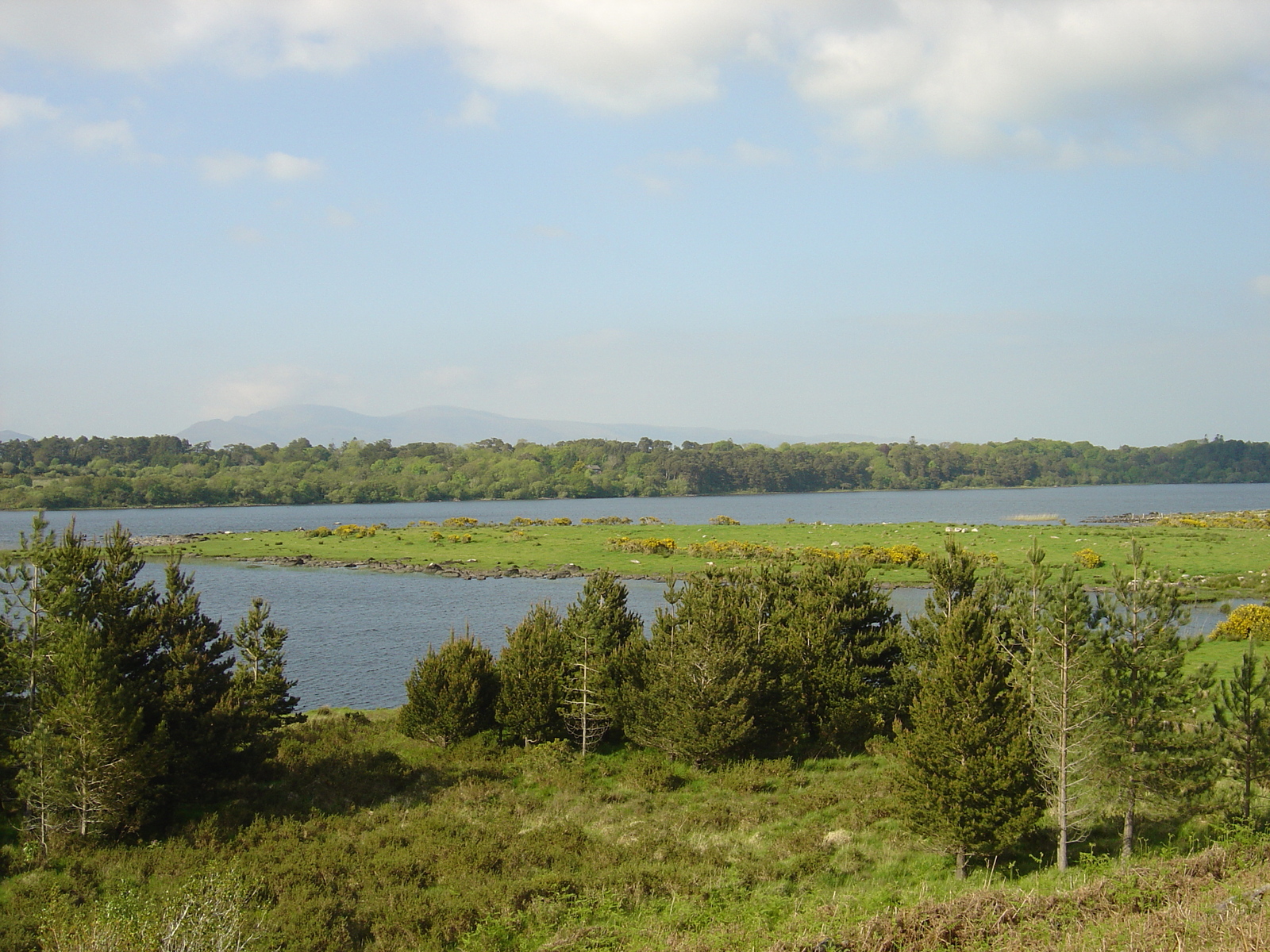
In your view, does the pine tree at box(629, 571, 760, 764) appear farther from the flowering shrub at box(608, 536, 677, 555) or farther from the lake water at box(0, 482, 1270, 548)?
the lake water at box(0, 482, 1270, 548)

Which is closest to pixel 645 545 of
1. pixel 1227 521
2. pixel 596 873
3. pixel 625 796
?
pixel 625 796

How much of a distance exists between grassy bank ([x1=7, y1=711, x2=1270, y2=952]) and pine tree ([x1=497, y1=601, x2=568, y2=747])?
209 cm

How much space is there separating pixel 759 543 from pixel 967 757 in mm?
63978

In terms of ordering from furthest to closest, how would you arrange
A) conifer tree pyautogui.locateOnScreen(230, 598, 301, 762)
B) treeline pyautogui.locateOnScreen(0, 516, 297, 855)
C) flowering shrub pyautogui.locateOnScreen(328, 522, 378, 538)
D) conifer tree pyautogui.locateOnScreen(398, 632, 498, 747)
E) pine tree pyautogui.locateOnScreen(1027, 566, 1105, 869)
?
flowering shrub pyautogui.locateOnScreen(328, 522, 378, 538) < conifer tree pyautogui.locateOnScreen(398, 632, 498, 747) < conifer tree pyautogui.locateOnScreen(230, 598, 301, 762) < treeline pyautogui.locateOnScreen(0, 516, 297, 855) < pine tree pyautogui.locateOnScreen(1027, 566, 1105, 869)

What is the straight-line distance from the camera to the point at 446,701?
89.5ft

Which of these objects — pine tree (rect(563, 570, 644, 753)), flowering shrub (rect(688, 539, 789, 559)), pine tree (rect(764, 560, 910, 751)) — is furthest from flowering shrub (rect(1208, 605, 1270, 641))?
flowering shrub (rect(688, 539, 789, 559))

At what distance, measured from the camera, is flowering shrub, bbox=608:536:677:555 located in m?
81.3

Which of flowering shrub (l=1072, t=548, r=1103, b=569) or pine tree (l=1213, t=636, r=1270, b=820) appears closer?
pine tree (l=1213, t=636, r=1270, b=820)

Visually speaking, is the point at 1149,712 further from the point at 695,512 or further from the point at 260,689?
the point at 695,512

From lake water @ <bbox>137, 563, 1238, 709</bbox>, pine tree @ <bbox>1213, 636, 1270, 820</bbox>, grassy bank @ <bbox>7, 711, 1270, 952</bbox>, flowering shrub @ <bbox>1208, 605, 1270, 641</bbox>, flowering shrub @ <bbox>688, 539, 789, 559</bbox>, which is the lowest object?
lake water @ <bbox>137, 563, 1238, 709</bbox>

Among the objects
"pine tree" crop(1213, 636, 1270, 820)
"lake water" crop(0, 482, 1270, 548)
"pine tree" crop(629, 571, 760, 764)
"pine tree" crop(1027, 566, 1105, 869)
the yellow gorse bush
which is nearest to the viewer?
"pine tree" crop(1027, 566, 1105, 869)

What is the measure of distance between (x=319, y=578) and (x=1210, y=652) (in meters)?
65.3

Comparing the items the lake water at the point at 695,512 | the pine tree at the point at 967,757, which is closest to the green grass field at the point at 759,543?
the lake water at the point at 695,512

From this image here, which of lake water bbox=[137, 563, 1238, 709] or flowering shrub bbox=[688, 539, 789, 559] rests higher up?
flowering shrub bbox=[688, 539, 789, 559]
